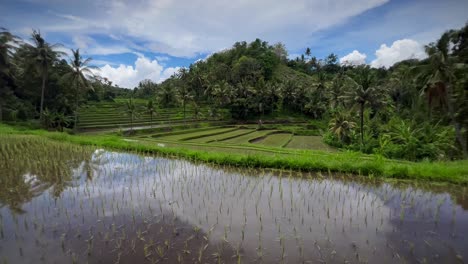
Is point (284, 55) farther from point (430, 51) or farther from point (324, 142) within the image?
point (430, 51)

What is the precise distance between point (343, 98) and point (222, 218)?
2138cm

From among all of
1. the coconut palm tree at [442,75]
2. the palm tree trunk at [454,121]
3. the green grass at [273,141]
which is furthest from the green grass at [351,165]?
the green grass at [273,141]

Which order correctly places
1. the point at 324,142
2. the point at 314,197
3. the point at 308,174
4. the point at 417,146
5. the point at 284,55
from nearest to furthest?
the point at 314,197 → the point at 308,174 → the point at 417,146 → the point at 324,142 → the point at 284,55

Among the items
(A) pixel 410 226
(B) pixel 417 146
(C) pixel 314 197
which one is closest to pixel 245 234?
(C) pixel 314 197

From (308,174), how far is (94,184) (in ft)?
26.4

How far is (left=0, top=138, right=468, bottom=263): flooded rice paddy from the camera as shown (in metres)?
4.92

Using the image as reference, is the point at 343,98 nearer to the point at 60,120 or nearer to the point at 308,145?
the point at 308,145

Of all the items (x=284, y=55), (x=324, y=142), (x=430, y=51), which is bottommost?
(x=324, y=142)

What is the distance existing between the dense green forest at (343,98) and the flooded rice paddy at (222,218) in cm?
1020

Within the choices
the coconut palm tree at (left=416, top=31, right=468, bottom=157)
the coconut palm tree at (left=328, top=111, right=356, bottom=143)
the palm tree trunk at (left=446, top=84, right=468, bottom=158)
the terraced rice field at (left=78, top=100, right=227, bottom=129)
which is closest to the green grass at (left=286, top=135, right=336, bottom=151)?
the coconut palm tree at (left=328, top=111, right=356, bottom=143)

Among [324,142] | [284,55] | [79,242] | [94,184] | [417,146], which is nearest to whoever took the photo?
[79,242]

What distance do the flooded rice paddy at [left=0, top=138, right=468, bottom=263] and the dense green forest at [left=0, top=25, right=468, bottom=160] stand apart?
1020 cm

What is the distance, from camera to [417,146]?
1773cm

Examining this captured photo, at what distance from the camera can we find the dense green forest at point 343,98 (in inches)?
652
